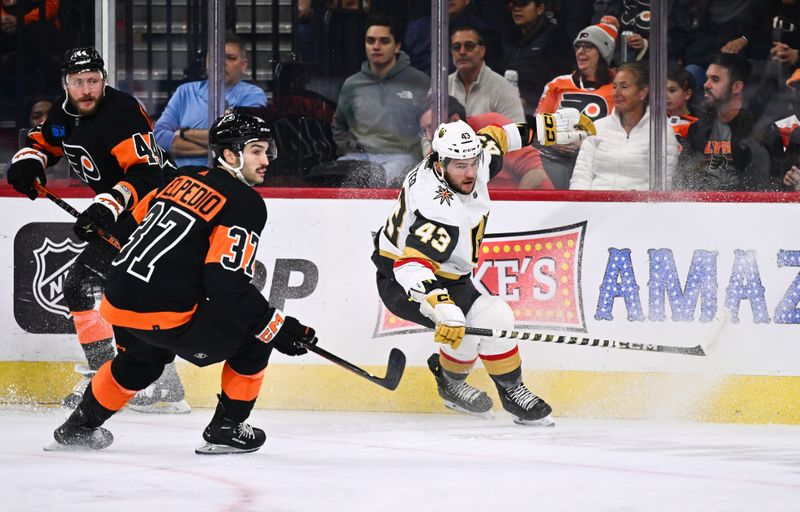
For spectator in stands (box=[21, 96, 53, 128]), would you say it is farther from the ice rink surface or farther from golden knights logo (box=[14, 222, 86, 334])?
the ice rink surface

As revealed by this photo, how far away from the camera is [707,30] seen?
4.93 m

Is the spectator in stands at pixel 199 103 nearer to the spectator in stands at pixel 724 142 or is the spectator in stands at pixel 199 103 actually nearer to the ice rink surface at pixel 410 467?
the ice rink surface at pixel 410 467

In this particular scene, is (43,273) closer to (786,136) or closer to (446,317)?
(446,317)

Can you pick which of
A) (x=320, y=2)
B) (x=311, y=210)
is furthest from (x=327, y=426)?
(x=320, y=2)

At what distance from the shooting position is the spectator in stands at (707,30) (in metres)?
4.91

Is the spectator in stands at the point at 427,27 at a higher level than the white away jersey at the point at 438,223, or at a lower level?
higher

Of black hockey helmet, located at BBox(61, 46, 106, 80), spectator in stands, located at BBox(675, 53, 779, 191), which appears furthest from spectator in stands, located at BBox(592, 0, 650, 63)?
black hockey helmet, located at BBox(61, 46, 106, 80)

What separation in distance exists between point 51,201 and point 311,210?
36.4 inches

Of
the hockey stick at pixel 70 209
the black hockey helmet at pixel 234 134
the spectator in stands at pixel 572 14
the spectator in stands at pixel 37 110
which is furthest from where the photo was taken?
the spectator in stands at pixel 37 110

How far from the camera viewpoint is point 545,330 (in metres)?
4.77

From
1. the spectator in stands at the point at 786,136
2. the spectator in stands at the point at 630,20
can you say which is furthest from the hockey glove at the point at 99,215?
the spectator in stands at the point at 786,136

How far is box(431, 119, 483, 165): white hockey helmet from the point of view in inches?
170

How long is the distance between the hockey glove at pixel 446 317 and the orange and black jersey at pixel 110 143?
3.31 feet

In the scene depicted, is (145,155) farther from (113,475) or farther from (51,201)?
(113,475)
